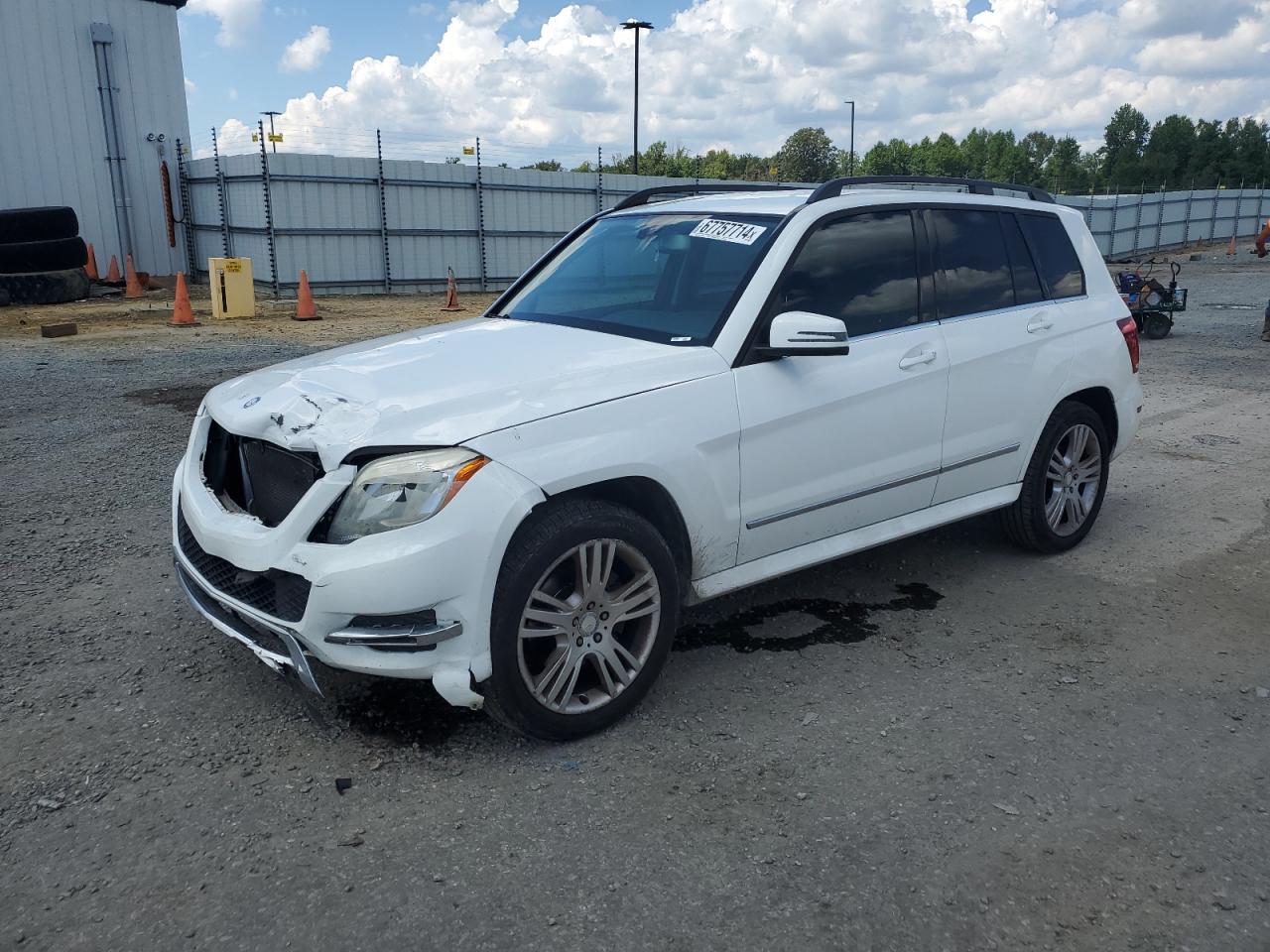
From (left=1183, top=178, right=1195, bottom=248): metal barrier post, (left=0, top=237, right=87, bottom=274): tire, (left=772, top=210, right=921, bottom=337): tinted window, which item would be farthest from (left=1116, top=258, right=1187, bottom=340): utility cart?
(left=1183, top=178, right=1195, bottom=248): metal barrier post

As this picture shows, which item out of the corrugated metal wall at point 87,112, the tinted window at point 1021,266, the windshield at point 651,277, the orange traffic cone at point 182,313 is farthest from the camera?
the corrugated metal wall at point 87,112

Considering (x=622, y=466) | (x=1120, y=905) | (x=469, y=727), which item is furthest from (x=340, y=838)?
(x=1120, y=905)

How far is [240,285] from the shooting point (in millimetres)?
16922

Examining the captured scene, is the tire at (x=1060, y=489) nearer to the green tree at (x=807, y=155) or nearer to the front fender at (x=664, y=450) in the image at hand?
the front fender at (x=664, y=450)

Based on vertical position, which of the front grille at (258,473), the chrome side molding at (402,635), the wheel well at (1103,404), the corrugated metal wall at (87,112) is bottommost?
the chrome side molding at (402,635)

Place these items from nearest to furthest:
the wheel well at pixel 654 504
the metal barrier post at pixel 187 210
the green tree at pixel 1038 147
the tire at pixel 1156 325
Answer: the wheel well at pixel 654 504 < the tire at pixel 1156 325 < the metal barrier post at pixel 187 210 < the green tree at pixel 1038 147

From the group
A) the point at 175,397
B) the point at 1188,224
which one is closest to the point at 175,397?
the point at 175,397

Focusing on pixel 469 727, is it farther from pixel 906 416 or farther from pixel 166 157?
pixel 166 157

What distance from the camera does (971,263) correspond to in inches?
184

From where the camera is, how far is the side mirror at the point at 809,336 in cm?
364

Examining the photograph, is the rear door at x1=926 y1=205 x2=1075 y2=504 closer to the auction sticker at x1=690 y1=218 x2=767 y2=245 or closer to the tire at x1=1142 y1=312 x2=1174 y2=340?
the auction sticker at x1=690 y1=218 x2=767 y2=245

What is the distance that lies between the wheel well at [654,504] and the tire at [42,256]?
17.6 metres

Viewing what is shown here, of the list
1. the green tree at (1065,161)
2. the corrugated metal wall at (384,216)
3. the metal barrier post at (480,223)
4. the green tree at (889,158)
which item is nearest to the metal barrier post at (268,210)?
the corrugated metal wall at (384,216)

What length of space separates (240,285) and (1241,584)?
614 inches
